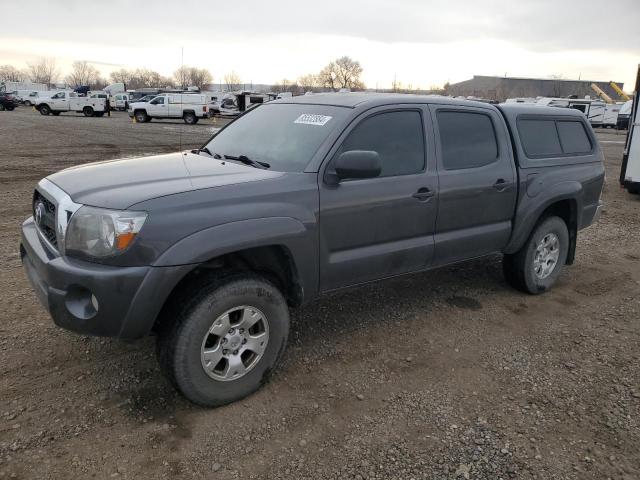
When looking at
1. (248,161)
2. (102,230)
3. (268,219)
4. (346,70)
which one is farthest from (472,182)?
(346,70)

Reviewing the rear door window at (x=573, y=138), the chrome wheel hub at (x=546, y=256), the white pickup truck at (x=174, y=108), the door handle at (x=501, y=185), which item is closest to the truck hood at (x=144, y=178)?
the door handle at (x=501, y=185)

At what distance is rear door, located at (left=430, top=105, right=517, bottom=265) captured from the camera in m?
4.02

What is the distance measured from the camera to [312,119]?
12.2ft

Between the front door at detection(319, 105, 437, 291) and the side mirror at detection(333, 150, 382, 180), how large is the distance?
0.50 ft

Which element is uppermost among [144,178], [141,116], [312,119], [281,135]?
[312,119]

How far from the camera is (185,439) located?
2.81 meters

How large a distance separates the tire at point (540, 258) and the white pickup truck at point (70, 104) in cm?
3747

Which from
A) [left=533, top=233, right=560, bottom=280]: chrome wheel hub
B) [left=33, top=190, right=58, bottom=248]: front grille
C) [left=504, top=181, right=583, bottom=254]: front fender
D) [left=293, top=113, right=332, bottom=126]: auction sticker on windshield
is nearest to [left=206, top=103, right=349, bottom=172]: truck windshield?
[left=293, top=113, right=332, bottom=126]: auction sticker on windshield

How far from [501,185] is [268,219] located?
91.5 inches

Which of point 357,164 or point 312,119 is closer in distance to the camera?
point 357,164

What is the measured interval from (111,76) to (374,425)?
522 ft

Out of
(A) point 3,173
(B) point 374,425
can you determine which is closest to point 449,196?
(B) point 374,425

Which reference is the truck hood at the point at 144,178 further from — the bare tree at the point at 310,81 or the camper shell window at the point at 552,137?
the bare tree at the point at 310,81

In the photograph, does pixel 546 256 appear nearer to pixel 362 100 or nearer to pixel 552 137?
pixel 552 137
